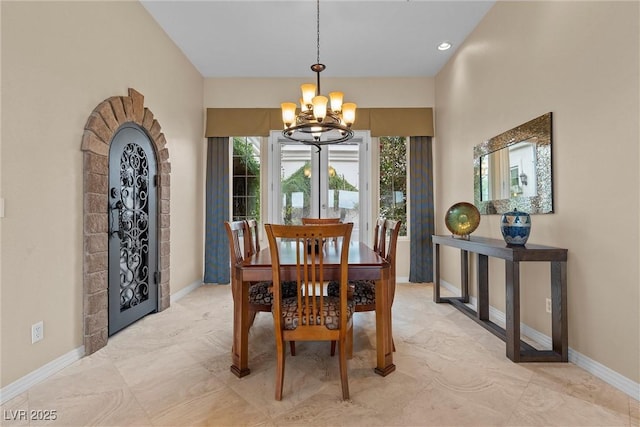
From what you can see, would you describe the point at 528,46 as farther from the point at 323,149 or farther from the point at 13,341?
the point at 13,341

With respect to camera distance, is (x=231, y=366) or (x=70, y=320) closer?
(x=231, y=366)

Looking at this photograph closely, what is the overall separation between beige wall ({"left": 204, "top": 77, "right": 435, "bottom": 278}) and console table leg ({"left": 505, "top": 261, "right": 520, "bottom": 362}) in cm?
315

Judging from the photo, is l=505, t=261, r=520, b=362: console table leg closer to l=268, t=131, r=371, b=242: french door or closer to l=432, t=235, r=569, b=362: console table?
l=432, t=235, r=569, b=362: console table

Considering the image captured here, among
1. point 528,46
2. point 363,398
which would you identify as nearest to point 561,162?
point 528,46

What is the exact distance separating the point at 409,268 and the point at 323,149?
2.18 m

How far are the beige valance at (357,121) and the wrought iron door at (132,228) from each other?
1.53m

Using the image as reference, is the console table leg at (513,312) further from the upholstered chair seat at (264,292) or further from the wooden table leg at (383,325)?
the upholstered chair seat at (264,292)

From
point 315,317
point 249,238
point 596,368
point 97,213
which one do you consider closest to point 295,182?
point 249,238

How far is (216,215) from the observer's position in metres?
4.61

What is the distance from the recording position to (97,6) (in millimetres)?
2521

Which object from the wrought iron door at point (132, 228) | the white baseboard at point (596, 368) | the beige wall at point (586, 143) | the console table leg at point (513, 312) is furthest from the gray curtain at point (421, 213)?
the wrought iron door at point (132, 228)

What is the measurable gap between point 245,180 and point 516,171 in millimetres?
3512

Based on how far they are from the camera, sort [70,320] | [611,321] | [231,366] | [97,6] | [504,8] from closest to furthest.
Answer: [611,321] → [231,366] → [70,320] → [97,6] → [504,8]

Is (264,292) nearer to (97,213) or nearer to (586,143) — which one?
(97,213)
